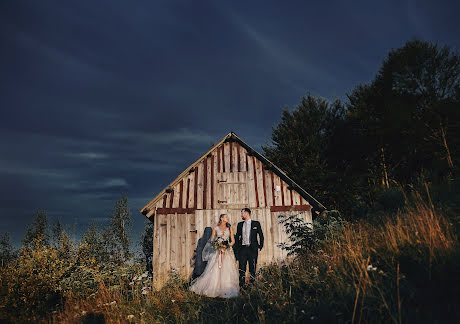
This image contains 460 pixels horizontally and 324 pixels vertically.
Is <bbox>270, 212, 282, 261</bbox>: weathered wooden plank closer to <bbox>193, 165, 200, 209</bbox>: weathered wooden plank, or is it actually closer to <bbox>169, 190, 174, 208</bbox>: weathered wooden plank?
<bbox>193, 165, 200, 209</bbox>: weathered wooden plank

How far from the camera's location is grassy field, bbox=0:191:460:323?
3367mm

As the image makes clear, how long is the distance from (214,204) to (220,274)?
12.4 feet

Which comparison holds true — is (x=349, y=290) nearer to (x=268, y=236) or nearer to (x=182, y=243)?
(x=268, y=236)

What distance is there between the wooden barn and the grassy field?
3481 mm

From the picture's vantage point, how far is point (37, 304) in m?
8.29

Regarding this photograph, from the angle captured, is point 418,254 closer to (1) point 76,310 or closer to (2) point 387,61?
(1) point 76,310

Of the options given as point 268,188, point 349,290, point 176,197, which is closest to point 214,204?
point 176,197

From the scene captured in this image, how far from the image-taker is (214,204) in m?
11.9

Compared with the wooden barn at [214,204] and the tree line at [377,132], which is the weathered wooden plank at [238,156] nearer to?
the wooden barn at [214,204]

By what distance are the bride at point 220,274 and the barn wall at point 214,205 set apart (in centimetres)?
247

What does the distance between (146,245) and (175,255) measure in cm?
909

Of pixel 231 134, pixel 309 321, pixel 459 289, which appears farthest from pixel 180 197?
pixel 459 289

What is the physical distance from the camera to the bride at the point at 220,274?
809 cm

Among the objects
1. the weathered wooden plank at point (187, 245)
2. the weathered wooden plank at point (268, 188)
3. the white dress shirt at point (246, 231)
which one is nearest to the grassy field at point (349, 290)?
the white dress shirt at point (246, 231)
